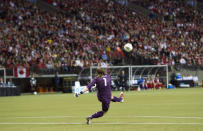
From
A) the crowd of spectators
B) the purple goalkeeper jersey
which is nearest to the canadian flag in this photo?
the crowd of spectators

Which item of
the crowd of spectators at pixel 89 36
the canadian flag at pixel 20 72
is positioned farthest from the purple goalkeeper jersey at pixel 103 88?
the crowd of spectators at pixel 89 36

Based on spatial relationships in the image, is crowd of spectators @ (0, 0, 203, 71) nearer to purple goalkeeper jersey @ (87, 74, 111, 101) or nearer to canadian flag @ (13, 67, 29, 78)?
canadian flag @ (13, 67, 29, 78)

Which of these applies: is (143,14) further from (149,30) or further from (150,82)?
(150,82)

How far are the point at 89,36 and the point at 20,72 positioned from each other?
1037 cm

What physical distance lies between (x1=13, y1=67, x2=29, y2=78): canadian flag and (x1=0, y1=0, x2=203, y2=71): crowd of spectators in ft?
2.42

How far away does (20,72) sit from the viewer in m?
40.3

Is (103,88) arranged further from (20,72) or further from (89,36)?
(89,36)

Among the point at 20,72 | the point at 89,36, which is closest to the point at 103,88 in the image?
the point at 20,72

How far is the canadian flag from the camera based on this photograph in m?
40.1

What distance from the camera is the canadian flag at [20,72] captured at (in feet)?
131

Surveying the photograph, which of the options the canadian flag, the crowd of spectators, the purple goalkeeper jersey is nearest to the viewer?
the purple goalkeeper jersey

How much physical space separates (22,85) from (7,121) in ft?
79.3

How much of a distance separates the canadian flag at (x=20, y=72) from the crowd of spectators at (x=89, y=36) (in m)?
0.74

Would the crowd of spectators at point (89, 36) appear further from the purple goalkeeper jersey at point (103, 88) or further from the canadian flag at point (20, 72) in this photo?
the purple goalkeeper jersey at point (103, 88)
